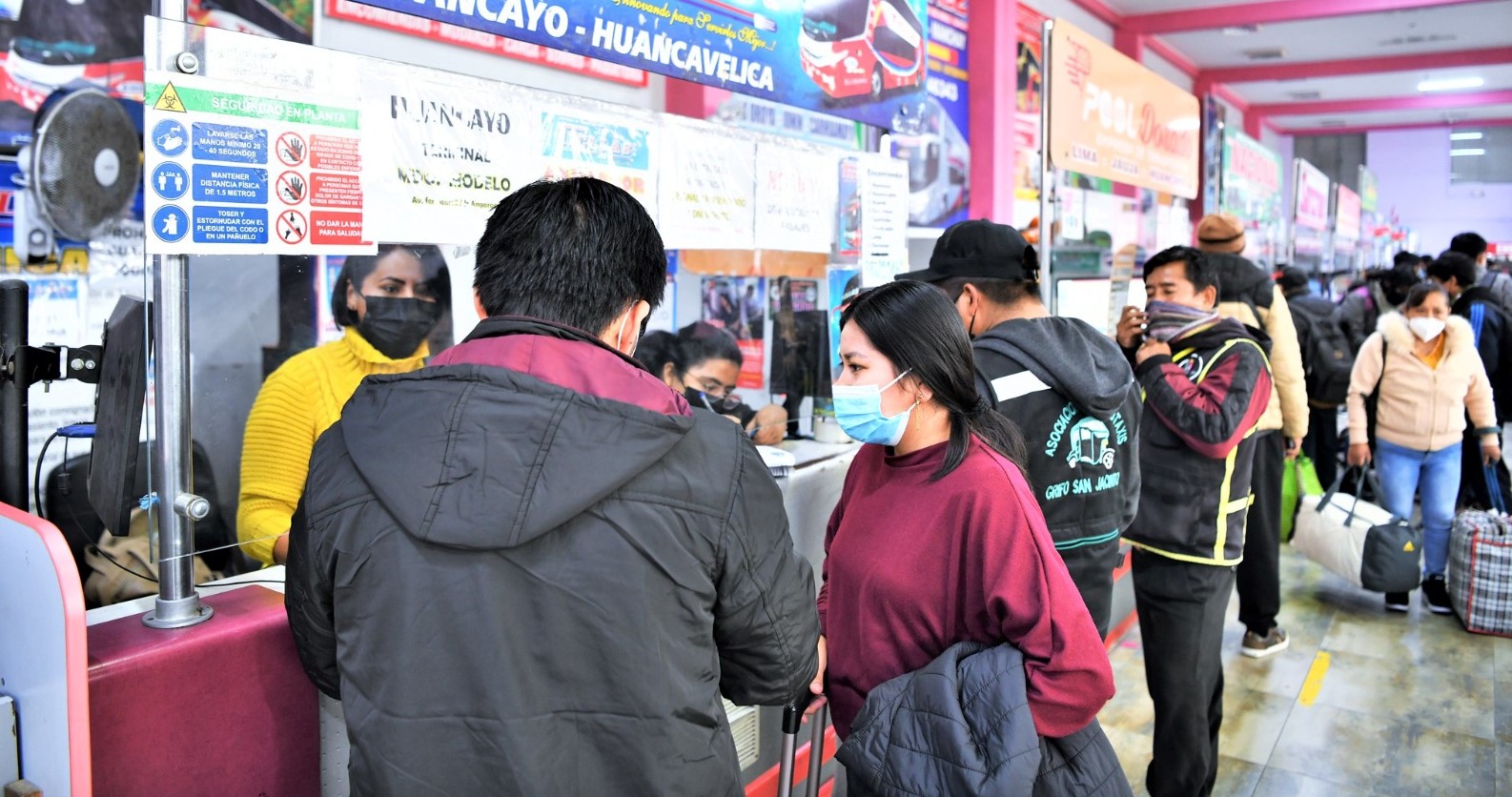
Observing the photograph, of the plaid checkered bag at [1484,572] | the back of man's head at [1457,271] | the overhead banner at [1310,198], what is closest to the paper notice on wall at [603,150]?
the plaid checkered bag at [1484,572]

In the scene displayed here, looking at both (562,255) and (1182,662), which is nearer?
(562,255)

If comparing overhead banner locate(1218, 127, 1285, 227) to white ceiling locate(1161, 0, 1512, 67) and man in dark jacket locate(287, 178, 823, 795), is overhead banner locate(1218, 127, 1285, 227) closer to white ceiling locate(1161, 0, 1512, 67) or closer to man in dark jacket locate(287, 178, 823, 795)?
white ceiling locate(1161, 0, 1512, 67)

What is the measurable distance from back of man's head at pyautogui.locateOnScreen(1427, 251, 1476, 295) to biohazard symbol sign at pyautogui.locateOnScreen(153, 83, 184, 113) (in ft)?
20.4

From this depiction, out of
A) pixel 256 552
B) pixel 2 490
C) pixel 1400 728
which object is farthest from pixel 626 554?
pixel 1400 728

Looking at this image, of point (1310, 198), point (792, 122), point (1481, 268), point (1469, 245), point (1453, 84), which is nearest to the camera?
point (792, 122)

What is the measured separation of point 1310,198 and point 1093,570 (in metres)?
7.06

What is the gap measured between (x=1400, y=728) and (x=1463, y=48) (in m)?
8.89

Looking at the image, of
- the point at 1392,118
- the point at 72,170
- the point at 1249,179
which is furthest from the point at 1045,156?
the point at 1392,118

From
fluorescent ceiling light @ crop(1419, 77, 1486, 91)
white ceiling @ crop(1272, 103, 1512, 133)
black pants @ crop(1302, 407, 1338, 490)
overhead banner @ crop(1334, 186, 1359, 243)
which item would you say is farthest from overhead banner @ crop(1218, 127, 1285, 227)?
white ceiling @ crop(1272, 103, 1512, 133)

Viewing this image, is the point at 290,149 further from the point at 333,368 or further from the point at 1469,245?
the point at 1469,245

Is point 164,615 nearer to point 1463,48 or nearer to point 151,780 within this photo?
point 151,780

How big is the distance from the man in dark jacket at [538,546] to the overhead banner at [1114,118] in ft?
8.00

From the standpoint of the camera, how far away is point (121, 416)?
4.82ft

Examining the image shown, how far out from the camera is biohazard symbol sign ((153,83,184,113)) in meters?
1.45
